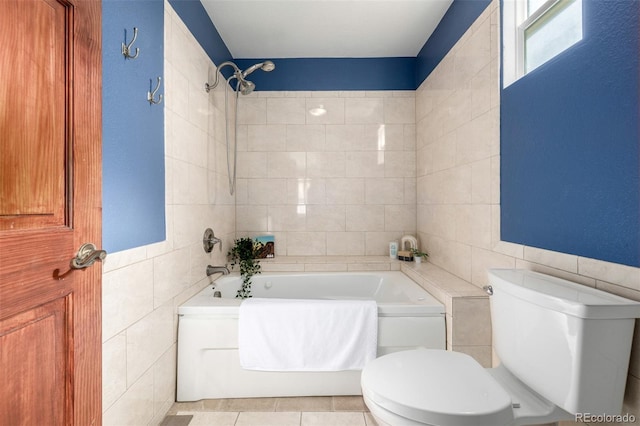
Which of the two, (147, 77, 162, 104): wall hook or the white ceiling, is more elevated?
the white ceiling

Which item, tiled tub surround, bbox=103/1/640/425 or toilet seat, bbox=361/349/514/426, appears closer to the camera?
toilet seat, bbox=361/349/514/426

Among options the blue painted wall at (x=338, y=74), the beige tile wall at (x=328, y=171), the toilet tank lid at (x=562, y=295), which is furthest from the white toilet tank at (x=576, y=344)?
the blue painted wall at (x=338, y=74)

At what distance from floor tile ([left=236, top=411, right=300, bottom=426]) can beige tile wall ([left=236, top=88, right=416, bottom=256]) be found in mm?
1559

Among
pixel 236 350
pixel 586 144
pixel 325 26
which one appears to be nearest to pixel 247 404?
pixel 236 350

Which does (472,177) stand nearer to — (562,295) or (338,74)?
(562,295)

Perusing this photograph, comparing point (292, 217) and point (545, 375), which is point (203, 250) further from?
point (545, 375)

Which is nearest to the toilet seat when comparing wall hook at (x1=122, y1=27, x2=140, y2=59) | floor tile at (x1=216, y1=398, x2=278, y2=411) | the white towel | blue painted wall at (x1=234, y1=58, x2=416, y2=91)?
the white towel

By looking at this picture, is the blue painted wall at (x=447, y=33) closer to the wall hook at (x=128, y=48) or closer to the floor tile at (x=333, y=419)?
the wall hook at (x=128, y=48)

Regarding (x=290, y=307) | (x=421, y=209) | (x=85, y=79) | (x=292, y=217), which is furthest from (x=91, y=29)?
(x=421, y=209)

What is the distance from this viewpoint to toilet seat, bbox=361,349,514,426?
37.8 inches

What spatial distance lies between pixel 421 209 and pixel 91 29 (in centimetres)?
266

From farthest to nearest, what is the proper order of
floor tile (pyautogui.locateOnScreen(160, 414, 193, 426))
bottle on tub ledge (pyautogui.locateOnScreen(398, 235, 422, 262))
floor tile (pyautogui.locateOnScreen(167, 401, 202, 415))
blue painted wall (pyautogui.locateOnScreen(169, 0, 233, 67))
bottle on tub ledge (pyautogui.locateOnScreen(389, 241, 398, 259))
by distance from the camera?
1. bottle on tub ledge (pyautogui.locateOnScreen(389, 241, 398, 259))
2. bottle on tub ledge (pyautogui.locateOnScreen(398, 235, 422, 262))
3. blue painted wall (pyautogui.locateOnScreen(169, 0, 233, 67))
4. floor tile (pyautogui.locateOnScreen(167, 401, 202, 415))
5. floor tile (pyautogui.locateOnScreen(160, 414, 193, 426))

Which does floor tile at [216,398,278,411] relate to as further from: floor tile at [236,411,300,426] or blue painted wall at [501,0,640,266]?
blue painted wall at [501,0,640,266]

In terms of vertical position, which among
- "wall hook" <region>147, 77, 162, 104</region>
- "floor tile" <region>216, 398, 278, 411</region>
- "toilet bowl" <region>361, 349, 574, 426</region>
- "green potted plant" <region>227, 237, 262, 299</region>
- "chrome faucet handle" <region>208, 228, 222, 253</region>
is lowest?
"floor tile" <region>216, 398, 278, 411</region>
